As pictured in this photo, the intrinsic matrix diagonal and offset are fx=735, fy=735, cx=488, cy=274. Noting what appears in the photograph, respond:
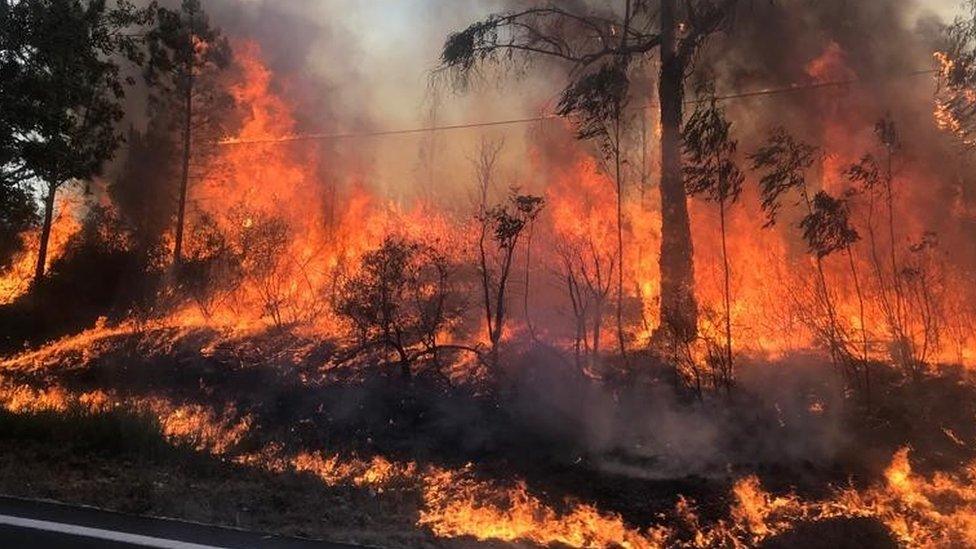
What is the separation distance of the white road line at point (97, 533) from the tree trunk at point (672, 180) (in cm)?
790

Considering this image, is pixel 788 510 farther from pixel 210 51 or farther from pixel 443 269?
pixel 210 51

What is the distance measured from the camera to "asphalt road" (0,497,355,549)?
445 cm

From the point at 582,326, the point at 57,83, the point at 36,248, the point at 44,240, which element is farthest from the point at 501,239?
the point at 36,248

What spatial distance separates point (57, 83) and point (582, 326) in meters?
7.73

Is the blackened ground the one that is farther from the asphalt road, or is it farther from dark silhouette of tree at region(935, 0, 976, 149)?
dark silhouette of tree at region(935, 0, 976, 149)

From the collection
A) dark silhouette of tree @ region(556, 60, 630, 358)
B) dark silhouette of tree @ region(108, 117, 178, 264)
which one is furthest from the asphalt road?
dark silhouette of tree @ region(108, 117, 178, 264)

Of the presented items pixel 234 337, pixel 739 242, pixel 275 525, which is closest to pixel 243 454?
pixel 275 525

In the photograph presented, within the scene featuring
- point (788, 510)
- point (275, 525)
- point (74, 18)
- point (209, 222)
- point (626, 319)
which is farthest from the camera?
point (209, 222)

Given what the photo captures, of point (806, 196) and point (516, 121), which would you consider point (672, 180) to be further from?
point (516, 121)

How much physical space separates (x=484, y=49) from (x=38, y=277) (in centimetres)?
1850

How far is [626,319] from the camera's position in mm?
12258

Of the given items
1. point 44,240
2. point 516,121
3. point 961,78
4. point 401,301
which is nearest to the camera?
point 961,78

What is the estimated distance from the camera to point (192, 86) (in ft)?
77.8

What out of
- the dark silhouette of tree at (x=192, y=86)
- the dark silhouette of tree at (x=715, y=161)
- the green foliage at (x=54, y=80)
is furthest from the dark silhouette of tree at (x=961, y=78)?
the dark silhouette of tree at (x=192, y=86)
